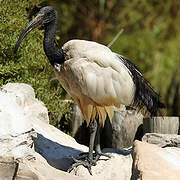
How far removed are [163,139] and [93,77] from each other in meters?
1.11

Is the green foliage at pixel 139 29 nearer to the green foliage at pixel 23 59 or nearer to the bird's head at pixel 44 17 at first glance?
the green foliage at pixel 23 59

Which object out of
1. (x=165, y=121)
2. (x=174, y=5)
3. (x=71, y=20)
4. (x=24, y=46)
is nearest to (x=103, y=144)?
(x=165, y=121)

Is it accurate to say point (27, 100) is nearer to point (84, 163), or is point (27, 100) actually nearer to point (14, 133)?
point (84, 163)

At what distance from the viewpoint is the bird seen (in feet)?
18.2

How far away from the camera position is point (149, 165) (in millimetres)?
4113

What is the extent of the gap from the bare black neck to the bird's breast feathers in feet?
0.23

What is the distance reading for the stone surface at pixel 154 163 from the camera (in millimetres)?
4043

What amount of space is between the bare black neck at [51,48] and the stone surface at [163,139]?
4.39 feet

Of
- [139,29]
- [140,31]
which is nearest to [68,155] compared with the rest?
[140,31]

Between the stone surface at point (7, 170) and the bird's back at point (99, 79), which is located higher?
the bird's back at point (99, 79)

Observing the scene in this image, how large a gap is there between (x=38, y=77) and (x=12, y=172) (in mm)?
2817

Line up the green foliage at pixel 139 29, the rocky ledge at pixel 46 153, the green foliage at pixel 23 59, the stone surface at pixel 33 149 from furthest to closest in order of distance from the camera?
the green foliage at pixel 139 29, the green foliage at pixel 23 59, the stone surface at pixel 33 149, the rocky ledge at pixel 46 153

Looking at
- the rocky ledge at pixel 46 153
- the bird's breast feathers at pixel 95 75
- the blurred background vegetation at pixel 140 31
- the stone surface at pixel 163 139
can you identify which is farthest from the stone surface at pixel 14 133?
the blurred background vegetation at pixel 140 31

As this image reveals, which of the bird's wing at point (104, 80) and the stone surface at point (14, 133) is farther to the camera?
the bird's wing at point (104, 80)
